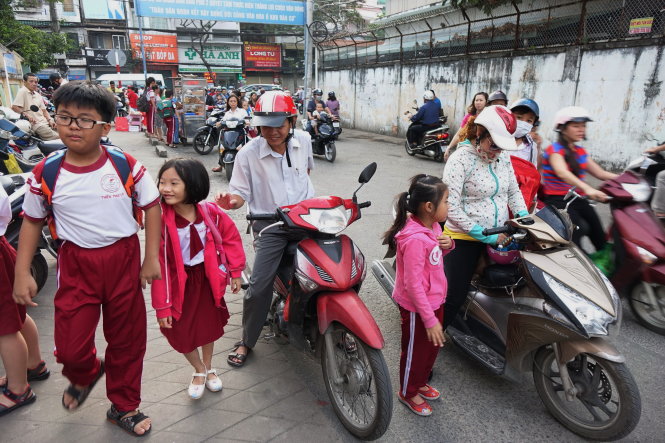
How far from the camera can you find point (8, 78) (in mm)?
14961

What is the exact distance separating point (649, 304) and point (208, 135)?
976 cm

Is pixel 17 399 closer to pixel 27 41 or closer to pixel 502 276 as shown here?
pixel 502 276

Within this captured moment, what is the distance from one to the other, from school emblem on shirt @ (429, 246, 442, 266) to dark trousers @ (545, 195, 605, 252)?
2.03 metres

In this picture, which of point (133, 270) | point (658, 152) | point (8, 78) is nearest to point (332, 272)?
point (133, 270)

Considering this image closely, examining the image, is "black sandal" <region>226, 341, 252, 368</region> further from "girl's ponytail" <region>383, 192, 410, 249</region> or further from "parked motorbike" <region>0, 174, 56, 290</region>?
"parked motorbike" <region>0, 174, 56, 290</region>

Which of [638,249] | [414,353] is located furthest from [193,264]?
[638,249]

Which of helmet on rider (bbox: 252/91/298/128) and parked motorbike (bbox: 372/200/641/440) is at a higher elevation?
helmet on rider (bbox: 252/91/298/128)

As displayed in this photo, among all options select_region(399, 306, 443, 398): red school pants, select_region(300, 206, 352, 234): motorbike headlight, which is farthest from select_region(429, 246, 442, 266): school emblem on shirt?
select_region(300, 206, 352, 234): motorbike headlight

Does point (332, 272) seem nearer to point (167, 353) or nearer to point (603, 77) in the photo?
point (167, 353)

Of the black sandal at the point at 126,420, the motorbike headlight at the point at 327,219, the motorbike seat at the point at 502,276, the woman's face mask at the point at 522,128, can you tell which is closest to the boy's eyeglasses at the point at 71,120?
the motorbike headlight at the point at 327,219

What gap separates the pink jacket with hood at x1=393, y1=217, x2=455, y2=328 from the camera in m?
2.20

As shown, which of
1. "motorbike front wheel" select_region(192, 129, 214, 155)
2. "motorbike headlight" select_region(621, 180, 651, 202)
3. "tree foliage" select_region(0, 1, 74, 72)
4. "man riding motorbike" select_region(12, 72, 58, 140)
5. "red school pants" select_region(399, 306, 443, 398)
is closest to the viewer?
"red school pants" select_region(399, 306, 443, 398)

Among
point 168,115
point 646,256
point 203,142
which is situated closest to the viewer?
point 646,256

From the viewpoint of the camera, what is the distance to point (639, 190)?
131 inches
